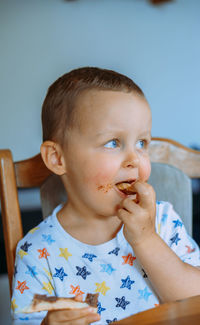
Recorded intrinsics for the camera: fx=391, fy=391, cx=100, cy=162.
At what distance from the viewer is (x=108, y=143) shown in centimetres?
81

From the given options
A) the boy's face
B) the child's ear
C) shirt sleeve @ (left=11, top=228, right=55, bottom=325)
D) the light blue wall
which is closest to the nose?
the boy's face

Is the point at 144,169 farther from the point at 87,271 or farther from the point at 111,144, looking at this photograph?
the point at 87,271

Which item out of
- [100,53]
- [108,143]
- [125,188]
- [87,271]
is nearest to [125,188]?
[125,188]

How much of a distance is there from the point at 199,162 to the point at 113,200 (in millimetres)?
388

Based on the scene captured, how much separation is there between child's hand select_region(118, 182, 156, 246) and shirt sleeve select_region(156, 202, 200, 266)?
124 millimetres

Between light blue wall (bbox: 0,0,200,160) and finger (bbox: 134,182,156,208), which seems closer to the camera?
finger (bbox: 134,182,156,208)

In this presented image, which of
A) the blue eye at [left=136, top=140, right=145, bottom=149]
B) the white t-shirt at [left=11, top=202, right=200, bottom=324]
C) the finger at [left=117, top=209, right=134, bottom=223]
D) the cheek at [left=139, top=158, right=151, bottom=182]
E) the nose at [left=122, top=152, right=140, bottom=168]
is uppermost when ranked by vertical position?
the blue eye at [left=136, top=140, right=145, bottom=149]

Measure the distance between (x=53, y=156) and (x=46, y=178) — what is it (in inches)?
6.3

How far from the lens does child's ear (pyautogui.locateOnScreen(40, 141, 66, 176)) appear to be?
2.88 ft

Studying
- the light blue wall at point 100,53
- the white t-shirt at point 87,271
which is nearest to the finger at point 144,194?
the white t-shirt at point 87,271

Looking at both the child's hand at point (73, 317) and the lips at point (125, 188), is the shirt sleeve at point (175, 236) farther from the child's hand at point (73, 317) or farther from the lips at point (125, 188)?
the child's hand at point (73, 317)

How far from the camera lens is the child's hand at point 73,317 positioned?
1.77 ft

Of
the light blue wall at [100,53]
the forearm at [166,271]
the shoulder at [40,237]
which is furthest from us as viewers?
the light blue wall at [100,53]

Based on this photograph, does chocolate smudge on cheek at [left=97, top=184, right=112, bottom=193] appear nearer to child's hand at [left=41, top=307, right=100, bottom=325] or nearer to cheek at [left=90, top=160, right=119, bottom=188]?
cheek at [left=90, top=160, right=119, bottom=188]
